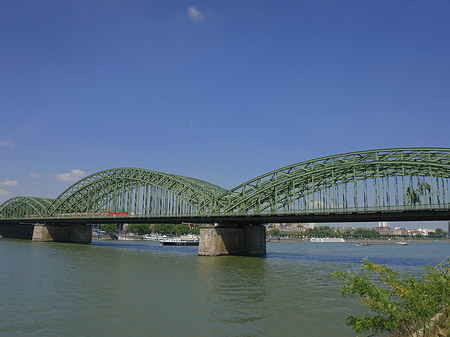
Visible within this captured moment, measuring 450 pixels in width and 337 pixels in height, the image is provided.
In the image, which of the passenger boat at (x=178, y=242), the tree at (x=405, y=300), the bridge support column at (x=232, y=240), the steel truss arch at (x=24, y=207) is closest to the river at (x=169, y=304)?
the tree at (x=405, y=300)

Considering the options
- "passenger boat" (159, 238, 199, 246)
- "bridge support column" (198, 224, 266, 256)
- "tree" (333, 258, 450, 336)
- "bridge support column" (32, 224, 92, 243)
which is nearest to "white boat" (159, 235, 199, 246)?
"passenger boat" (159, 238, 199, 246)

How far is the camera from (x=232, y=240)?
2891 inches

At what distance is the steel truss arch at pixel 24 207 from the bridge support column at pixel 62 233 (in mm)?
11879

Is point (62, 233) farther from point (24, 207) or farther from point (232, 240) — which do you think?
point (232, 240)

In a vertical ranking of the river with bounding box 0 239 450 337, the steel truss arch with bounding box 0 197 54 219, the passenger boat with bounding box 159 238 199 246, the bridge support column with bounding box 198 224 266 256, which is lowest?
the passenger boat with bounding box 159 238 199 246

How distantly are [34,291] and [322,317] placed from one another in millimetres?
23068

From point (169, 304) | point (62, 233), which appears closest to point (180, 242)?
point (62, 233)

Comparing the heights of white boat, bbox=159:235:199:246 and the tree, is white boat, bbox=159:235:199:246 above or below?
below

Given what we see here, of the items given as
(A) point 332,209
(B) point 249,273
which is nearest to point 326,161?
(A) point 332,209

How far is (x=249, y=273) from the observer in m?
43.7

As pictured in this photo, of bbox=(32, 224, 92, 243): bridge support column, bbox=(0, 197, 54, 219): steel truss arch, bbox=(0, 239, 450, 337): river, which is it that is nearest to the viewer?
bbox=(0, 239, 450, 337): river

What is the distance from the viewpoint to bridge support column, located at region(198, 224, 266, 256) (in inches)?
2744

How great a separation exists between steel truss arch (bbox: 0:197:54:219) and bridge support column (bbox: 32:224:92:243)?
11.9 m

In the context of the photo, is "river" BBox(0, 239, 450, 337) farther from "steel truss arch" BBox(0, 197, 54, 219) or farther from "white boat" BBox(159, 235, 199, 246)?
"steel truss arch" BBox(0, 197, 54, 219)
